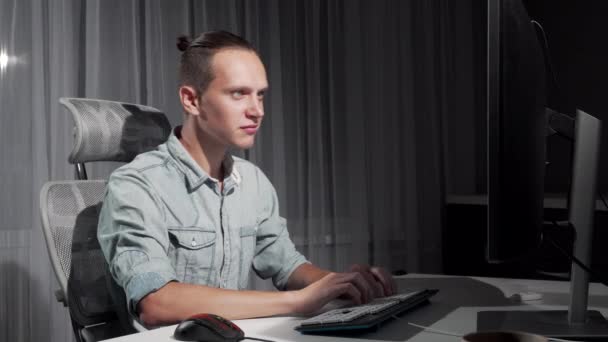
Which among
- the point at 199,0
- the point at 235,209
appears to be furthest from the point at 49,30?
the point at 235,209

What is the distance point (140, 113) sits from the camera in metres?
1.69

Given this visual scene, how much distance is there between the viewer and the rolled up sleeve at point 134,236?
Answer: 3.87 feet

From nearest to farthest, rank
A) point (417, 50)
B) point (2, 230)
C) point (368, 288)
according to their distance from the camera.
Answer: point (368, 288) < point (2, 230) < point (417, 50)

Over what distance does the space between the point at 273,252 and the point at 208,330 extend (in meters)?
0.67

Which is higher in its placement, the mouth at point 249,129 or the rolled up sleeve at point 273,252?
the mouth at point 249,129

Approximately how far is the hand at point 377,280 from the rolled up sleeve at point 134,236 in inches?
14.6

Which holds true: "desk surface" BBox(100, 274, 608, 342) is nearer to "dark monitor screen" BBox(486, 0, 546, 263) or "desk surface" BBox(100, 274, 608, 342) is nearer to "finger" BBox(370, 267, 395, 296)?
"finger" BBox(370, 267, 395, 296)

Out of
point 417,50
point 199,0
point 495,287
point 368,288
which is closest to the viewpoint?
point 368,288

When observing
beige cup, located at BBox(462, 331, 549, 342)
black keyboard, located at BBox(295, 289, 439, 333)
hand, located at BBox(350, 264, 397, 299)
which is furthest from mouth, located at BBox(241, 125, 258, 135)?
beige cup, located at BBox(462, 331, 549, 342)

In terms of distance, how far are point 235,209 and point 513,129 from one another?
81cm

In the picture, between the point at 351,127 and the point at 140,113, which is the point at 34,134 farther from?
the point at 351,127

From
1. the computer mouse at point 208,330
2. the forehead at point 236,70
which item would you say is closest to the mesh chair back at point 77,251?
the forehead at point 236,70

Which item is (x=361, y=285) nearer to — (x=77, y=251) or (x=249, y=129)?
(x=249, y=129)

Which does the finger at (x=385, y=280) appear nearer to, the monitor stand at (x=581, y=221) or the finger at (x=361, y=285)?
the finger at (x=361, y=285)
